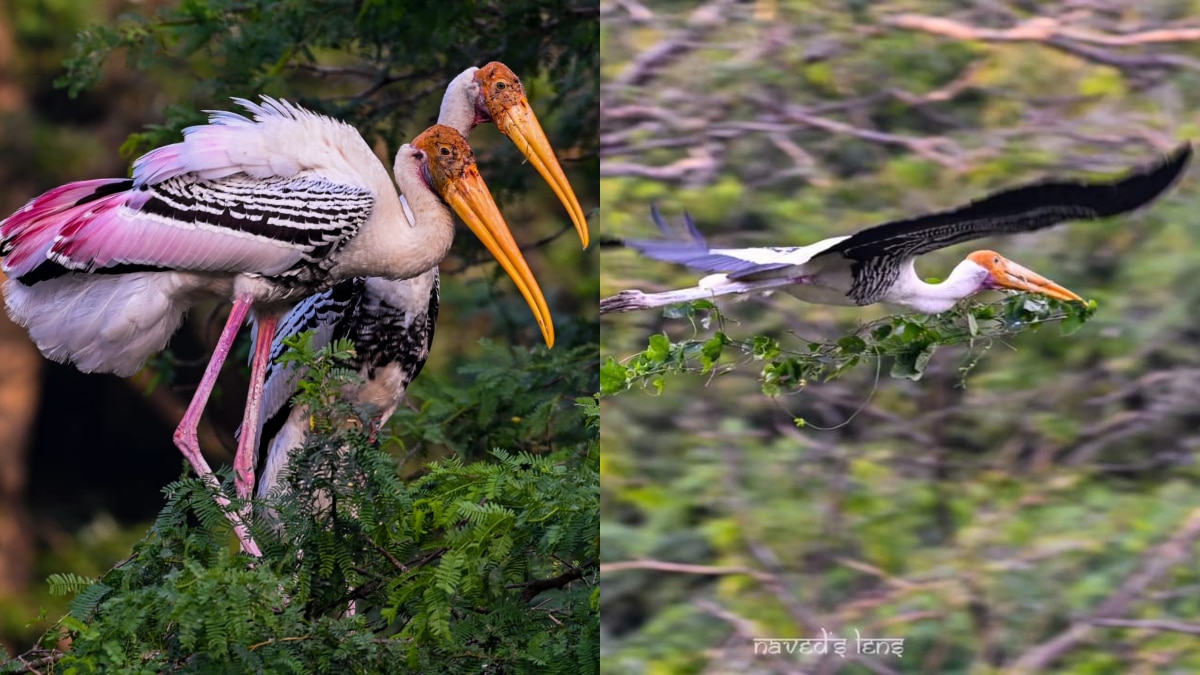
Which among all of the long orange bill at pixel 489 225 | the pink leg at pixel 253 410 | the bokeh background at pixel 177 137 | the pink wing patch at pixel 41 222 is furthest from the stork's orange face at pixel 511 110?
the pink wing patch at pixel 41 222

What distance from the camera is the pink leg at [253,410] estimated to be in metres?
3.76

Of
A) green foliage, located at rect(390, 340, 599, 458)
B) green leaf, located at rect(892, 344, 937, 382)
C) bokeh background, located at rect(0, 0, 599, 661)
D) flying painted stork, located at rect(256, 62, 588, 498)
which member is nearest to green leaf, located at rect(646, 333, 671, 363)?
green leaf, located at rect(892, 344, 937, 382)

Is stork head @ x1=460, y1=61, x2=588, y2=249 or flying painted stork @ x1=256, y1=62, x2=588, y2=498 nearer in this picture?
flying painted stork @ x1=256, y1=62, x2=588, y2=498

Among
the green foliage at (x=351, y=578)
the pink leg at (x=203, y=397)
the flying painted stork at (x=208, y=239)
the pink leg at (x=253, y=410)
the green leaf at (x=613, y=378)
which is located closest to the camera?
the green leaf at (x=613, y=378)

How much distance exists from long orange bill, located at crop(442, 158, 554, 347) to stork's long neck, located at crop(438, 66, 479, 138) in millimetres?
454

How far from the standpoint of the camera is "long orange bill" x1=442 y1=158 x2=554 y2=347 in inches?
153

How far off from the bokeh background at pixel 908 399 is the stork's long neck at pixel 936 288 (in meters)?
0.05

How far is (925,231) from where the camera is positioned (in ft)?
6.01

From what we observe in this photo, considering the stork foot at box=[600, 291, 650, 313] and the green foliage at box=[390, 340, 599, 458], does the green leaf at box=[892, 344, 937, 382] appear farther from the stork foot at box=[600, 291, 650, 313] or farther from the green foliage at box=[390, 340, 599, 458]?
the green foliage at box=[390, 340, 599, 458]

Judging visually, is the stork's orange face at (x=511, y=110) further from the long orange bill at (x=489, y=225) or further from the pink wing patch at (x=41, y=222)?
the pink wing patch at (x=41, y=222)

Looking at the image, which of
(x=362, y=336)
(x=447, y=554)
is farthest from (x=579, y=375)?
(x=447, y=554)

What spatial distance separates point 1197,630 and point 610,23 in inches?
37.2

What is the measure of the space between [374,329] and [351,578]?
1.34 m

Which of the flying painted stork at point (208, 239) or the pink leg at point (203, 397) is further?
the pink leg at point (203, 397)
